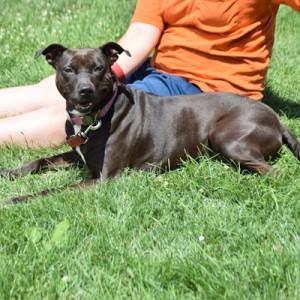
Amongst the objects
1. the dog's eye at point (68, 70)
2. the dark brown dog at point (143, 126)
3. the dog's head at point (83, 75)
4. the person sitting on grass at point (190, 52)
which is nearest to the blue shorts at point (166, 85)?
the person sitting on grass at point (190, 52)

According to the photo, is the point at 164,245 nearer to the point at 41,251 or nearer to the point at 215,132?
the point at 41,251

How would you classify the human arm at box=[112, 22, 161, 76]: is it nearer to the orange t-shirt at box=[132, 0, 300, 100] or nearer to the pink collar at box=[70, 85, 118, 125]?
the orange t-shirt at box=[132, 0, 300, 100]

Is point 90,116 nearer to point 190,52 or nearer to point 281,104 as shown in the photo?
point 190,52

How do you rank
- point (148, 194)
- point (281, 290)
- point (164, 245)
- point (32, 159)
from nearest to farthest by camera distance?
point (281, 290) → point (164, 245) → point (148, 194) → point (32, 159)

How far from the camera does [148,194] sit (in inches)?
142

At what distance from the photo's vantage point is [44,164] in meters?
4.40

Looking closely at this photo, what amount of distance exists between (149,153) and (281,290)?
1.84 metres

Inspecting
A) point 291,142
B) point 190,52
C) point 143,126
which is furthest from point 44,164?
point 291,142

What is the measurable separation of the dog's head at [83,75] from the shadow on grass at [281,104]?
1980 mm

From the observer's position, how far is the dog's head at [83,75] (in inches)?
149

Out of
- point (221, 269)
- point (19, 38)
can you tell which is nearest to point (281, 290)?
point (221, 269)

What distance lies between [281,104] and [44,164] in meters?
2.41

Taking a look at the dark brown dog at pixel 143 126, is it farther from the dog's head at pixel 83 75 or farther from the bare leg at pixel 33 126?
the bare leg at pixel 33 126

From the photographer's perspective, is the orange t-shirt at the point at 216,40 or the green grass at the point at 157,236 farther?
the orange t-shirt at the point at 216,40
